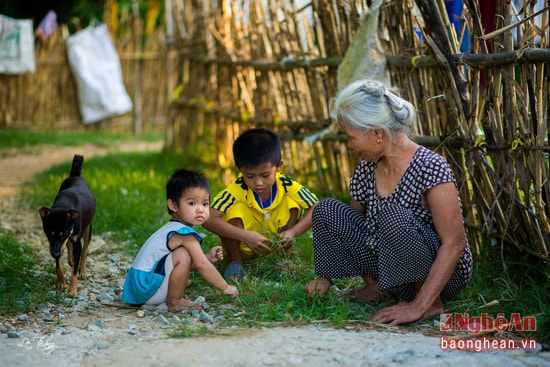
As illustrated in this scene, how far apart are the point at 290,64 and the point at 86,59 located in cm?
737

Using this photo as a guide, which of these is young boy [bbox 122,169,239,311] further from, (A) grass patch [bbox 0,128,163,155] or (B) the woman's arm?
(A) grass patch [bbox 0,128,163,155]

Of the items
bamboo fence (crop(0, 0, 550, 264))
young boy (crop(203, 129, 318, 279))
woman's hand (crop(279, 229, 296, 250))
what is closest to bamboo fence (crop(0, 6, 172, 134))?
bamboo fence (crop(0, 0, 550, 264))

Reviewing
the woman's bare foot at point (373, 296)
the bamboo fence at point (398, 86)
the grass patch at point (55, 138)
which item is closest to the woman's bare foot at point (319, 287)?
the woman's bare foot at point (373, 296)

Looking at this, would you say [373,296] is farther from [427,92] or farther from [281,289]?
[427,92]

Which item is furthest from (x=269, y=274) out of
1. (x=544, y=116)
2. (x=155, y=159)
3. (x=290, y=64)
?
(x=155, y=159)

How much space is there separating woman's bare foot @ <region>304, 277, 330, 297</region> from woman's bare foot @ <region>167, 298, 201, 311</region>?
1.81 ft

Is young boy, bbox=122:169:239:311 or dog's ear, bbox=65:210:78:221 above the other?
dog's ear, bbox=65:210:78:221

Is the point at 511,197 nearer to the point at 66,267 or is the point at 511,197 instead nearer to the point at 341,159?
the point at 341,159

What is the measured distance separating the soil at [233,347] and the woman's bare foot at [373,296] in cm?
39

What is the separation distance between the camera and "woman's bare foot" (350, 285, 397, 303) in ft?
12.7

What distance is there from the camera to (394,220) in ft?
11.3

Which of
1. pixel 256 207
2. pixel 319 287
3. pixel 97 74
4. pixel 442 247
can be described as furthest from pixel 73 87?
pixel 442 247

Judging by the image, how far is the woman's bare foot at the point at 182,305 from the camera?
12.5 ft

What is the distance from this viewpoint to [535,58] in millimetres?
3668
